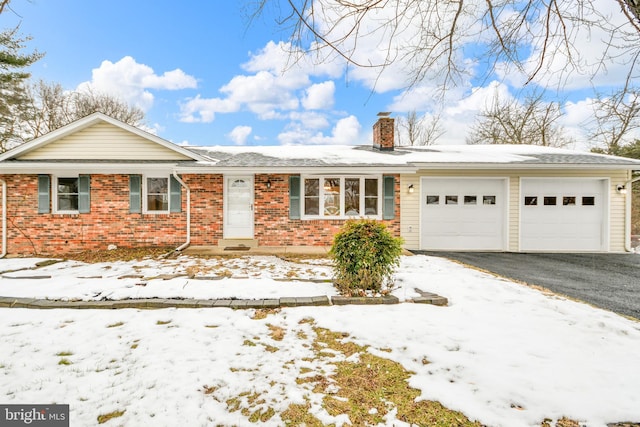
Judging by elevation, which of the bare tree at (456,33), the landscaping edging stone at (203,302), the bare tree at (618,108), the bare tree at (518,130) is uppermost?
the bare tree at (518,130)

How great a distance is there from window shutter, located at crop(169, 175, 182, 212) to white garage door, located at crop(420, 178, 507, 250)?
7.48 metres

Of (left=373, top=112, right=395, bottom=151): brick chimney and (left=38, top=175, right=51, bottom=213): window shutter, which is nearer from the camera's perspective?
(left=38, top=175, right=51, bottom=213): window shutter

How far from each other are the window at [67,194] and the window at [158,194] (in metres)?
2.08

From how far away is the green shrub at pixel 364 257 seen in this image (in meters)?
4.36

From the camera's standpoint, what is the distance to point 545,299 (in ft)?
14.0

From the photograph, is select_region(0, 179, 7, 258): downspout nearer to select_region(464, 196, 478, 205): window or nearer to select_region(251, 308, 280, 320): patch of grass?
select_region(251, 308, 280, 320): patch of grass

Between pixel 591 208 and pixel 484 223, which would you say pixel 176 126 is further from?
pixel 591 208

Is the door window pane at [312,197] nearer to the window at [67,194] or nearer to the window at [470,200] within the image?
the window at [470,200]

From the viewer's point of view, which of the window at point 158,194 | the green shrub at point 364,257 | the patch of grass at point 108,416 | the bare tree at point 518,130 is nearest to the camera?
the patch of grass at point 108,416

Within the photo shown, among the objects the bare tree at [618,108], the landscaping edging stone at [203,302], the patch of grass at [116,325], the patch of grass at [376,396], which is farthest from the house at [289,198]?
the patch of grass at [376,396]

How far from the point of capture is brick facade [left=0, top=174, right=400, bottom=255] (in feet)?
28.4

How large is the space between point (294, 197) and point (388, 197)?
287 centimetres

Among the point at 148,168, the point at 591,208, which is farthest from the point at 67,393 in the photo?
the point at 591,208

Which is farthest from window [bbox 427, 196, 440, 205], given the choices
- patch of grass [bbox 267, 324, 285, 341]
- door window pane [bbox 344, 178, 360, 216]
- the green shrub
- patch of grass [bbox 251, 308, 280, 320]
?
patch of grass [bbox 267, 324, 285, 341]
